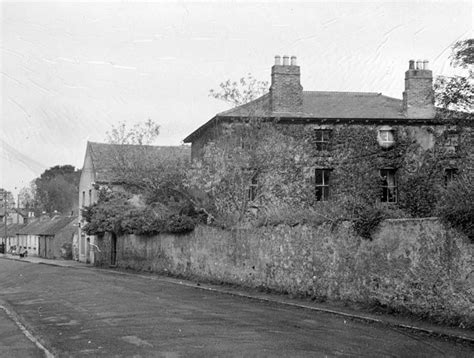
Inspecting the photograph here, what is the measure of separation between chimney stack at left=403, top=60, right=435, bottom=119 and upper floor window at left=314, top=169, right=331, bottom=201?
222 inches

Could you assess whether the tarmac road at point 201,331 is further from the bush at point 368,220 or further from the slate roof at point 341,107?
the slate roof at point 341,107

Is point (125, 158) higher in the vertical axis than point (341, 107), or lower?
lower

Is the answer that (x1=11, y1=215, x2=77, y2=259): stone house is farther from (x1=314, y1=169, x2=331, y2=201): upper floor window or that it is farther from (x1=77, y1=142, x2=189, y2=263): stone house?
(x1=314, y1=169, x2=331, y2=201): upper floor window

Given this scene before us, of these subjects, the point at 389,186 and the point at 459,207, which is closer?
the point at 459,207

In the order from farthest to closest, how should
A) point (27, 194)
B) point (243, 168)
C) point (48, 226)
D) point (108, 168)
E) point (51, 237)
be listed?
point (27, 194) → point (48, 226) → point (51, 237) → point (108, 168) → point (243, 168)

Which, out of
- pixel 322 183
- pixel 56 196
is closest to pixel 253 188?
pixel 322 183

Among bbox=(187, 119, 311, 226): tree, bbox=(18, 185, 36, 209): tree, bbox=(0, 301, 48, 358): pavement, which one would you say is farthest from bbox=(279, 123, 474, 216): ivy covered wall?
bbox=(18, 185, 36, 209): tree

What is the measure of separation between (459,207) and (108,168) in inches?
1662

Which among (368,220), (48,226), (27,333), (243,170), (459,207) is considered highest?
(243,170)

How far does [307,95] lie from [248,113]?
34.7 feet

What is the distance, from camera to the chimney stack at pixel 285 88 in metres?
33.9

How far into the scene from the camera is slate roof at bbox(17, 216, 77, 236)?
2603 inches

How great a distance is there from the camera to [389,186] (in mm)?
33906

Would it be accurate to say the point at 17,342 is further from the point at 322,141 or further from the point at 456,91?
the point at 322,141
